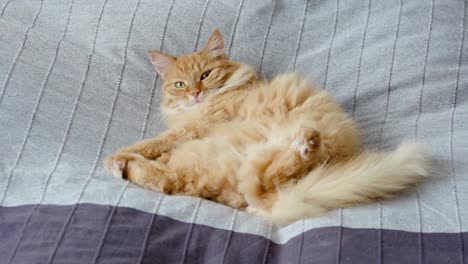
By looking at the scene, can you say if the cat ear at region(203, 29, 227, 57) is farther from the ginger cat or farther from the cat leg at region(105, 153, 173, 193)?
the cat leg at region(105, 153, 173, 193)

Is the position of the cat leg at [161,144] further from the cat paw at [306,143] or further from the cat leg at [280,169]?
the cat paw at [306,143]

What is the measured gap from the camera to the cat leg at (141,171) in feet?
4.74

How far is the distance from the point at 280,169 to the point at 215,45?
2.23 ft

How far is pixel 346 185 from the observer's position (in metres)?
1.30

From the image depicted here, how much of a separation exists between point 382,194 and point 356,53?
0.74 m

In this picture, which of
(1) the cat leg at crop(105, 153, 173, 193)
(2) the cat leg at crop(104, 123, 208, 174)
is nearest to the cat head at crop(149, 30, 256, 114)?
(2) the cat leg at crop(104, 123, 208, 174)

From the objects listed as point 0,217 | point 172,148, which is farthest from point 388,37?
point 0,217

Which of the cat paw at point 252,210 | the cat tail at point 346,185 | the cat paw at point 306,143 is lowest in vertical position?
the cat paw at point 252,210

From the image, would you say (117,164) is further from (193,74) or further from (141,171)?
(193,74)

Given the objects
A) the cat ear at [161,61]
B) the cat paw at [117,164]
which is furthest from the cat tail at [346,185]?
the cat ear at [161,61]

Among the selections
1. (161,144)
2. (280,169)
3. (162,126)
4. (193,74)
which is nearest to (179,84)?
(193,74)

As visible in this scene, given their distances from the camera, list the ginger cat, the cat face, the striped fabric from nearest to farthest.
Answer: the striped fabric
the ginger cat
the cat face

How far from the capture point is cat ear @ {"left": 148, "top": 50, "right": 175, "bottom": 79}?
6.00ft

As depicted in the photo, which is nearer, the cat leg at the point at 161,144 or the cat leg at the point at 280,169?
the cat leg at the point at 280,169
